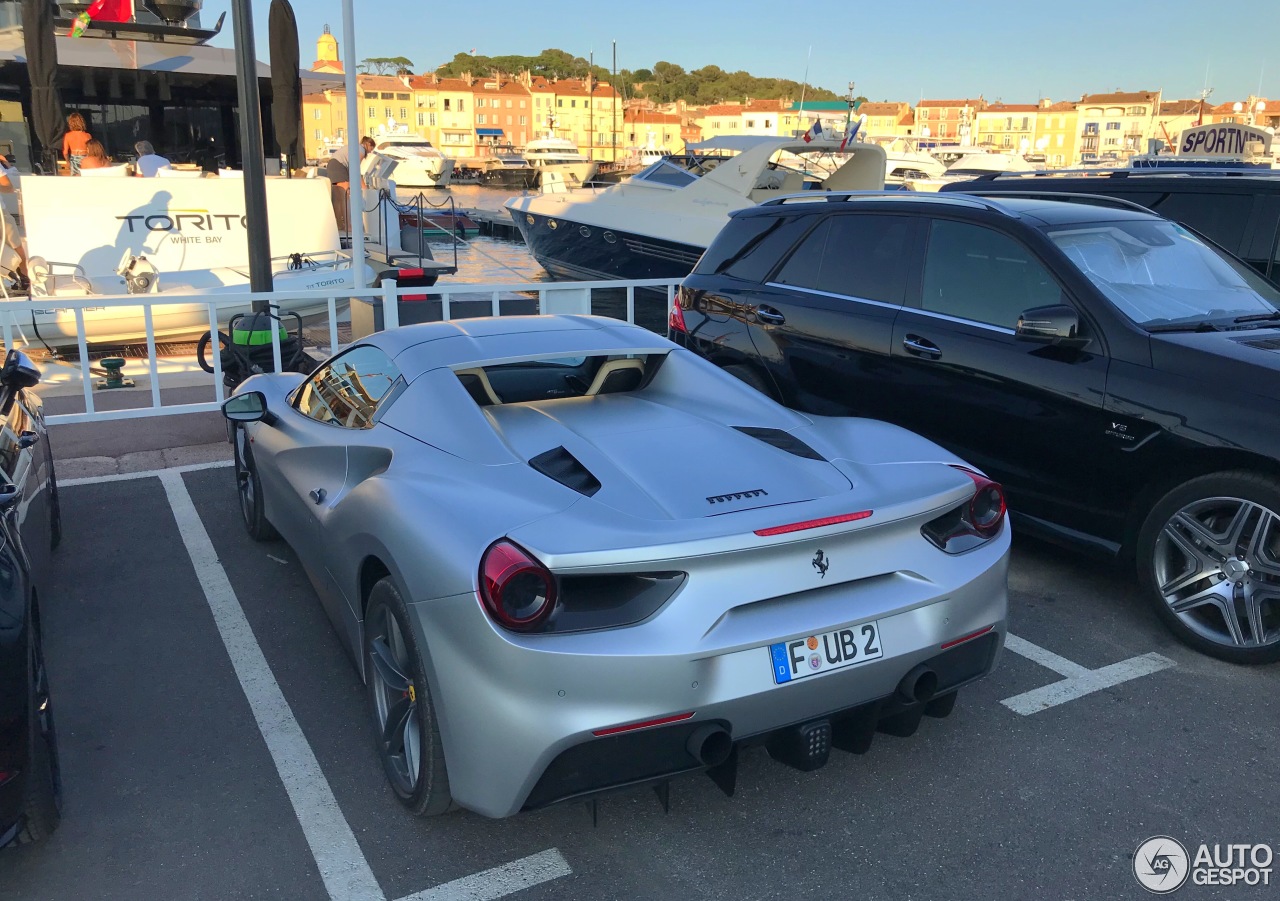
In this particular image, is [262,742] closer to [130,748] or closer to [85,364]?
[130,748]

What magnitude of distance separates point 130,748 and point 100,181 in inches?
424

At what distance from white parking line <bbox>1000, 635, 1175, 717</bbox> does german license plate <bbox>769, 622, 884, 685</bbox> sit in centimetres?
126

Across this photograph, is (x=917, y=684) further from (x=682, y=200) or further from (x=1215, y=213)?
(x=682, y=200)

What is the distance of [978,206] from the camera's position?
17.0 ft

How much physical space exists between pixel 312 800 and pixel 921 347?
11.6 feet

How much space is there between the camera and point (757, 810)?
3.10 m

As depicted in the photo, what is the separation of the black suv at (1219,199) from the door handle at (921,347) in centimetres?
233

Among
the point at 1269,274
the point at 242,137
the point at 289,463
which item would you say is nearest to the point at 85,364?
the point at 242,137

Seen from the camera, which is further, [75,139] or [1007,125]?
[1007,125]

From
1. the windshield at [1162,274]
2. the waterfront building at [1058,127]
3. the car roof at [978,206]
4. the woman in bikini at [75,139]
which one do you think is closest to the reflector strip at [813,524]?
the windshield at [1162,274]

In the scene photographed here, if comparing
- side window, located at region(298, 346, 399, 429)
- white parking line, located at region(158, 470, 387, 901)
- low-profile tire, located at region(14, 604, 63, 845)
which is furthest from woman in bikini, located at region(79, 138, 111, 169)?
low-profile tire, located at region(14, 604, 63, 845)

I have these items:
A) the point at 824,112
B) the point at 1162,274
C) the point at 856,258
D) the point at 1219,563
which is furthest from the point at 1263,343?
the point at 824,112

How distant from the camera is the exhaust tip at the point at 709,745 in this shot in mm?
2570

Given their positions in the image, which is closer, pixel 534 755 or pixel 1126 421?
pixel 534 755
